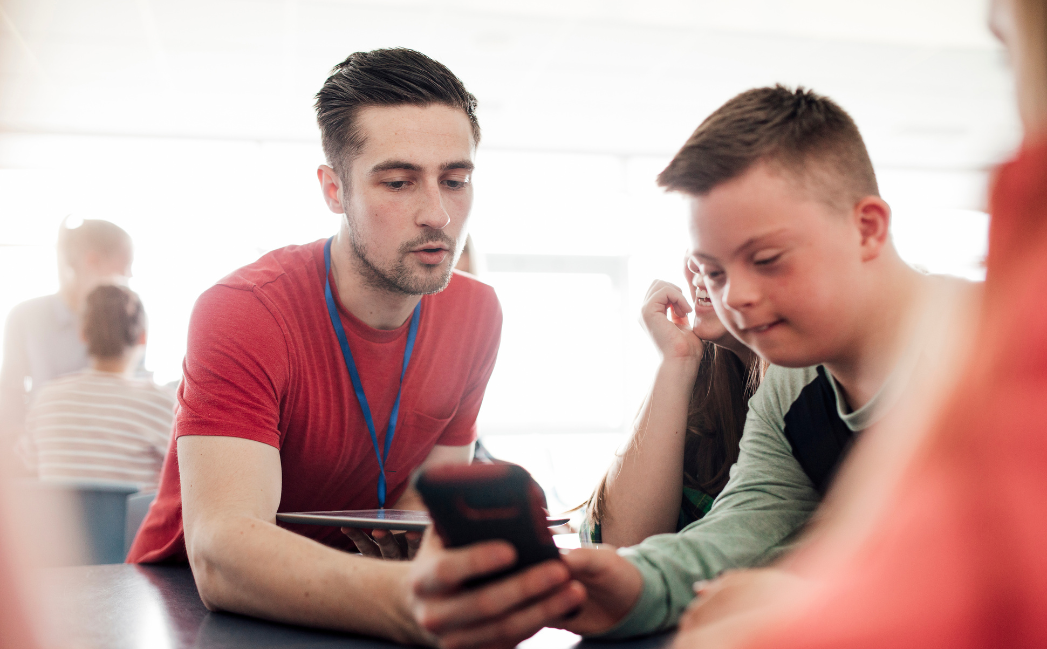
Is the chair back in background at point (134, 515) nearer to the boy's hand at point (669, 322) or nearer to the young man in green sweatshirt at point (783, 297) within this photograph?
the boy's hand at point (669, 322)

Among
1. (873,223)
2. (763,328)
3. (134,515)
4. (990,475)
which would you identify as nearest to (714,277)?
(763,328)

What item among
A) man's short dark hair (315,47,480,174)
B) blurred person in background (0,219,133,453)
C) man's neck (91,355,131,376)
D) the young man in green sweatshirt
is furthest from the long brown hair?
blurred person in background (0,219,133,453)

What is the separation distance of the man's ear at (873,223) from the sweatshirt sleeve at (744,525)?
10.4 inches

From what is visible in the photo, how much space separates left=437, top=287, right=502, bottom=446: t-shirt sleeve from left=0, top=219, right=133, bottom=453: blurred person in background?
1889mm

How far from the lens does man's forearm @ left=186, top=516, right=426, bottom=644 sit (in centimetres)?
75

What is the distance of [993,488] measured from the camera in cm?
31

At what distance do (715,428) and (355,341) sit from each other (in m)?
0.74

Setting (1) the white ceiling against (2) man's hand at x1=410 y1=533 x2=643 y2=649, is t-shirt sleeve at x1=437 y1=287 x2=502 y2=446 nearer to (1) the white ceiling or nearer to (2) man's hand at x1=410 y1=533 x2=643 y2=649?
(2) man's hand at x1=410 y1=533 x2=643 y2=649

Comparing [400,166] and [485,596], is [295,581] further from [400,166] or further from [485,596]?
[400,166]

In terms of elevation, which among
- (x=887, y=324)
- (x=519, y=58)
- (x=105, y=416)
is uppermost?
(x=519, y=58)

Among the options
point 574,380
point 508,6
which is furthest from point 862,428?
point 574,380

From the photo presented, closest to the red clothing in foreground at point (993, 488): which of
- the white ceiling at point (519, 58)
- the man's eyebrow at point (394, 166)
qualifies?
the man's eyebrow at point (394, 166)

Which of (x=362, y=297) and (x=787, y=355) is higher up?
(x=362, y=297)

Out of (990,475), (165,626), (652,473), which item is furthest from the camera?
(652,473)
